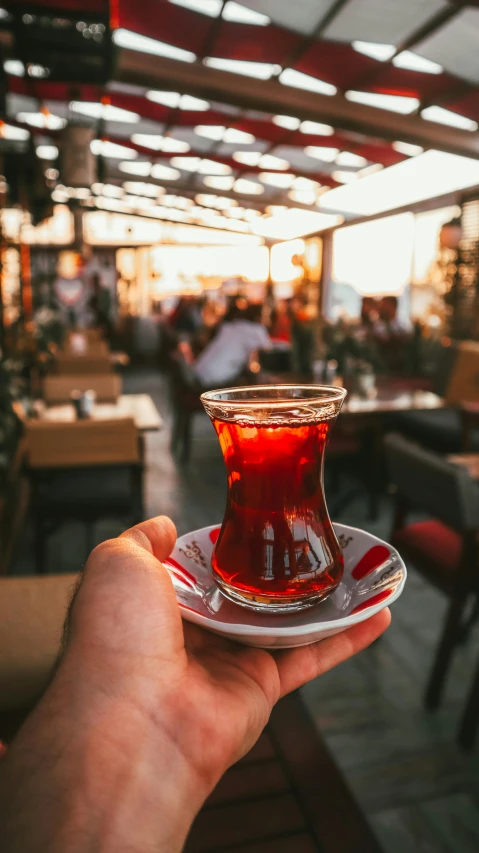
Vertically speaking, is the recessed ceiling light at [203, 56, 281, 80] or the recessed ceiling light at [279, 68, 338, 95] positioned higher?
the recessed ceiling light at [203, 56, 281, 80]

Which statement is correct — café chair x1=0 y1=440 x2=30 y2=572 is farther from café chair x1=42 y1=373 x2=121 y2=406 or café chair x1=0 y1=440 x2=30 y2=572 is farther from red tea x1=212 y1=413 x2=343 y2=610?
red tea x1=212 y1=413 x2=343 y2=610

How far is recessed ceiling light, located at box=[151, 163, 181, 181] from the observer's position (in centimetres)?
1085

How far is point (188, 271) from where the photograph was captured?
16781mm

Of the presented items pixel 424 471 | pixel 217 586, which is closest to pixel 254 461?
pixel 217 586

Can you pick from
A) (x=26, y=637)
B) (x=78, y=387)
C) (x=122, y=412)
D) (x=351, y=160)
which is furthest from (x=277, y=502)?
(x=351, y=160)

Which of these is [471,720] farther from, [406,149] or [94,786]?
[406,149]

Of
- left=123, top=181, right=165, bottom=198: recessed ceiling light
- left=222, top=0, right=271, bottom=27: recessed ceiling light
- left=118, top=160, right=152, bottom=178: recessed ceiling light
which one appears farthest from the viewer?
left=123, top=181, right=165, bottom=198: recessed ceiling light

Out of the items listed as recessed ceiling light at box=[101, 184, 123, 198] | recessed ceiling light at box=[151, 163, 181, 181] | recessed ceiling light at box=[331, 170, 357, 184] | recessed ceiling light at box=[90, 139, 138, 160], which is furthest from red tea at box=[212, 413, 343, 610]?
recessed ceiling light at box=[101, 184, 123, 198]

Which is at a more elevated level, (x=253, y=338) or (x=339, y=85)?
(x=339, y=85)

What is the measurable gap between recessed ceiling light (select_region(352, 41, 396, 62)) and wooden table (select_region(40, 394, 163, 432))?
3453mm

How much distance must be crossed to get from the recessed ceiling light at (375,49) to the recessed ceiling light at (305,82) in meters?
0.83

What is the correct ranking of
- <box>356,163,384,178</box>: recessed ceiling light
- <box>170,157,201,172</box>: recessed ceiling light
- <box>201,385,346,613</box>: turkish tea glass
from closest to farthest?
<box>201,385,346,613</box>: turkish tea glass
<box>356,163,384,178</box>: recessed ceiling light
<box>170,157,201,172</box>: recessed ceiling light

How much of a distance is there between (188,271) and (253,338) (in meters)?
12.0

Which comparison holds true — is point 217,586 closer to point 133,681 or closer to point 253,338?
point 133,681
